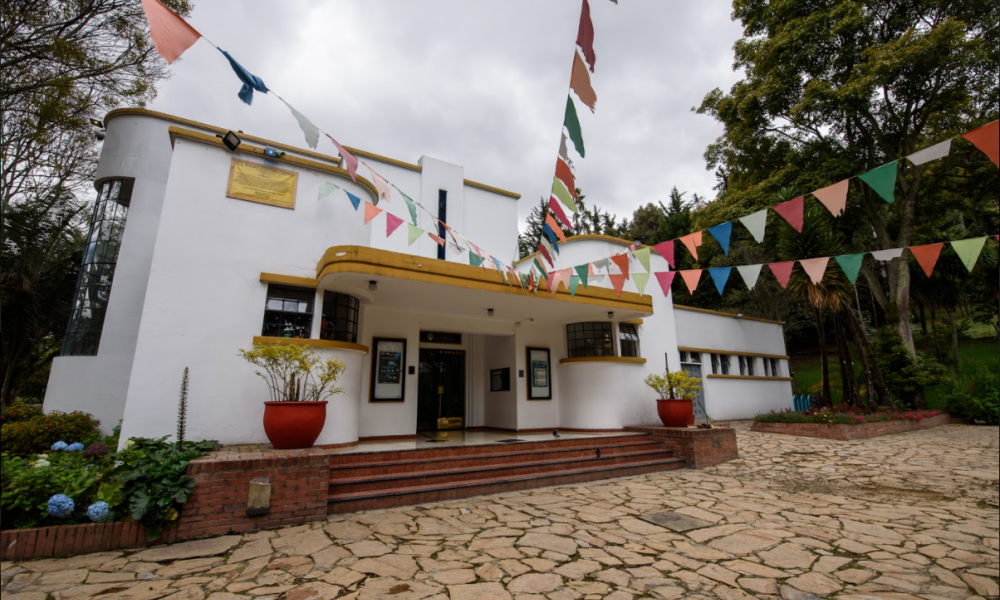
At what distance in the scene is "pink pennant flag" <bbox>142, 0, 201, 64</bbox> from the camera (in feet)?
9.62

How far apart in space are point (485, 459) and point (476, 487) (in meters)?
0.65

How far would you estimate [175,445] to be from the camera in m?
4.68

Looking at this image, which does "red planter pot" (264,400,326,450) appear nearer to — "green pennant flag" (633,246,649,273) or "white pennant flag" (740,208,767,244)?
"green pennant flag" (633,246,649,273)

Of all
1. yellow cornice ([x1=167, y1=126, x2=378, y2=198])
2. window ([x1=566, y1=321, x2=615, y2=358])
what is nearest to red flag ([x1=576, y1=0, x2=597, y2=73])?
yellow cornice ([x1=167, y1=126, x2=378, y2=198])

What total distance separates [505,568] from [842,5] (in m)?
16.4

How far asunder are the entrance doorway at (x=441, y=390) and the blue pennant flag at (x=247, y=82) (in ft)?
20.7

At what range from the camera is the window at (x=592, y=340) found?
32.3 feet

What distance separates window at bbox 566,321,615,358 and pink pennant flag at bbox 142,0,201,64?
8.45m

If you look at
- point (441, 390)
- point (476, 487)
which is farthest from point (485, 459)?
point (441, 390)

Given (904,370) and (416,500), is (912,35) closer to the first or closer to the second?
(904,370)

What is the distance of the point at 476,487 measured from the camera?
570 cm

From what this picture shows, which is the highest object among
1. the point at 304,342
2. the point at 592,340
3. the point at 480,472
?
the point at 592,340

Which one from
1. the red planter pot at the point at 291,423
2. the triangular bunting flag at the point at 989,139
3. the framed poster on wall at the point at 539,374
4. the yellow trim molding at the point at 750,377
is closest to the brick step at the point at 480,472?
the red planter pot at the point at 291,423

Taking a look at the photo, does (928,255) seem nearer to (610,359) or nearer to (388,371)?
(610,359)
